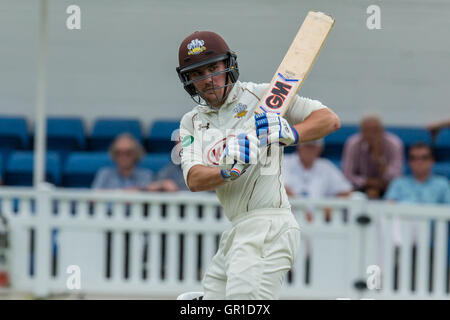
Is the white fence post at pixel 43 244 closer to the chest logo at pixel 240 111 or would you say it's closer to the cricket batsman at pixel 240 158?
the cricket batsman at pixel 240 158

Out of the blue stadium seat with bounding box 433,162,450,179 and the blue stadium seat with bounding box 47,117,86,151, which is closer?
the blue stadium seat with bounding box 433,162,450,179

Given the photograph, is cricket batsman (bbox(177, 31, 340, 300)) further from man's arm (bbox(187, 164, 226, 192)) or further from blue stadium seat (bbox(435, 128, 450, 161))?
blue stadium seat (bbox(435, 128, 450, 161))

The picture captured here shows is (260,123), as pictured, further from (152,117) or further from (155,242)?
(152,117)

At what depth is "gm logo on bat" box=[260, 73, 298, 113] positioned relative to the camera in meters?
2.66

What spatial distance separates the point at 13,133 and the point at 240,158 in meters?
5.06

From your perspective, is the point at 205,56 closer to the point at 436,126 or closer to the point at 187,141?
the point at 187,141

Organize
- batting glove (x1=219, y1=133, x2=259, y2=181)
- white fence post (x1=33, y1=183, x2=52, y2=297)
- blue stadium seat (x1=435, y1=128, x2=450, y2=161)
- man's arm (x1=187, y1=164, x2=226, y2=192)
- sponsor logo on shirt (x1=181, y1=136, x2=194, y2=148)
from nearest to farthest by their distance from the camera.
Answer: batting glove (x1=219, y1=133, x2=259, y2=181)
man's arm (x1=187, y1=164, x2=226, y2=192)
sponsor logo on shirt (x1=181, y1=136, x2=194, y2=148)
white fence post (x1=33, y1=183, x2=52, y2=297)
blue stadium seat (x1=435, y1=128, x2=450, y2=161)

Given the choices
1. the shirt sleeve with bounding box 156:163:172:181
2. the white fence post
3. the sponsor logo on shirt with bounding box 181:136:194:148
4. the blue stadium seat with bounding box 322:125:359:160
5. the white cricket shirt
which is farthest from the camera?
the blue stadium seat with bounding box 322:125:359:160

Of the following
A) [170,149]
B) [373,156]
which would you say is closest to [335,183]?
[373,156]

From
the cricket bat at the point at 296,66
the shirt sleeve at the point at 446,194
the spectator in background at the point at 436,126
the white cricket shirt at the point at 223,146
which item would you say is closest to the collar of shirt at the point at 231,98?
the white cricket shirt at the point at 223,146

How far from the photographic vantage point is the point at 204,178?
2588 millimetres

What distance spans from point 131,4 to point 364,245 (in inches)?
135

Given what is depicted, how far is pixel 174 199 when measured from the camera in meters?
5.39

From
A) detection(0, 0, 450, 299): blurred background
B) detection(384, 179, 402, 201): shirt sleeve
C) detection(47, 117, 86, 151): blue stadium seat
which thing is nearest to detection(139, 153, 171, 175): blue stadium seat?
detection(0, 0, 450, 299): blurred background
